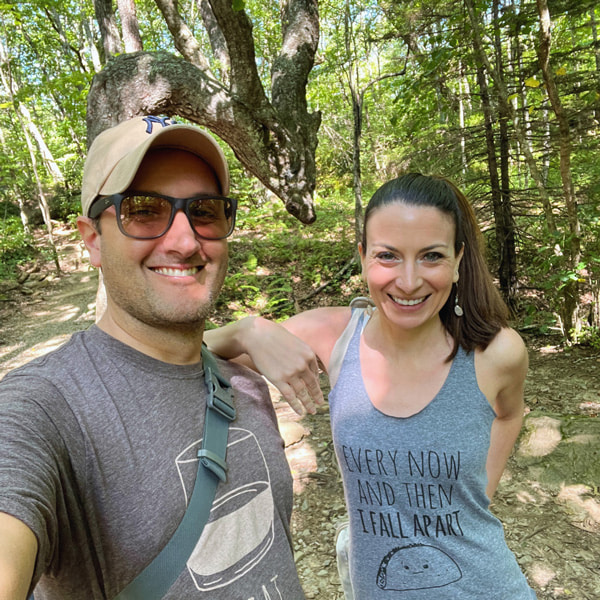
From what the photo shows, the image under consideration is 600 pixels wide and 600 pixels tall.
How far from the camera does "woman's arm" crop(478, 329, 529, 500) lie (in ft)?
5.27

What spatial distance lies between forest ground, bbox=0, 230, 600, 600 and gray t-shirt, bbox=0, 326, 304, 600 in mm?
2442

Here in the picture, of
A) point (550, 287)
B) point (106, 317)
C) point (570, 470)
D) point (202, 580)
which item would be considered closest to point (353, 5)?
point (550, 287)

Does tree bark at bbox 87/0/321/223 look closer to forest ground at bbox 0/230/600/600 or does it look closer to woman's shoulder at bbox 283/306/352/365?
forest ground at bbox 0/230/600/600

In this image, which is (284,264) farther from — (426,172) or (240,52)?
(240,52)

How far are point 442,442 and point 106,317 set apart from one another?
3.97 feet

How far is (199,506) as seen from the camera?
1.05 m

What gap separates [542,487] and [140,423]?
3.93 meters

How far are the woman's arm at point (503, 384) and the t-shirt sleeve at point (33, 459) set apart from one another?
140 cm

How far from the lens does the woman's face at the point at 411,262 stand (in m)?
1.56

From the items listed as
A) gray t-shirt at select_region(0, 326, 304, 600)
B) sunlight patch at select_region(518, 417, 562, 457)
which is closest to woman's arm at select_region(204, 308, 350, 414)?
gray t-shirt at select_region(0, 326, 304, 600)

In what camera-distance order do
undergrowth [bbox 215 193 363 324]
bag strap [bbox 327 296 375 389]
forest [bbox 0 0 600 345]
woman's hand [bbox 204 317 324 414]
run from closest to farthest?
woman's hand [bbox 204 317 324 414], bag strap [bbox 327 296 375 389], forest [bbox 0 0 600 345], undergrowth [bbox 215 193 363 324]

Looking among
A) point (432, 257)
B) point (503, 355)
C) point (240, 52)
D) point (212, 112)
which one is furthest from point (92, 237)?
point (240, 52)

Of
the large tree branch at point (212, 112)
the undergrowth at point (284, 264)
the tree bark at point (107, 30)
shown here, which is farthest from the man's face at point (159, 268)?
the undergrowth at point (284, 264)

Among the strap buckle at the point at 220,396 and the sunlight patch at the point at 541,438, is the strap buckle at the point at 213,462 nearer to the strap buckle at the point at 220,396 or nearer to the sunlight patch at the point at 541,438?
the strap buckle at the point at 220,396
